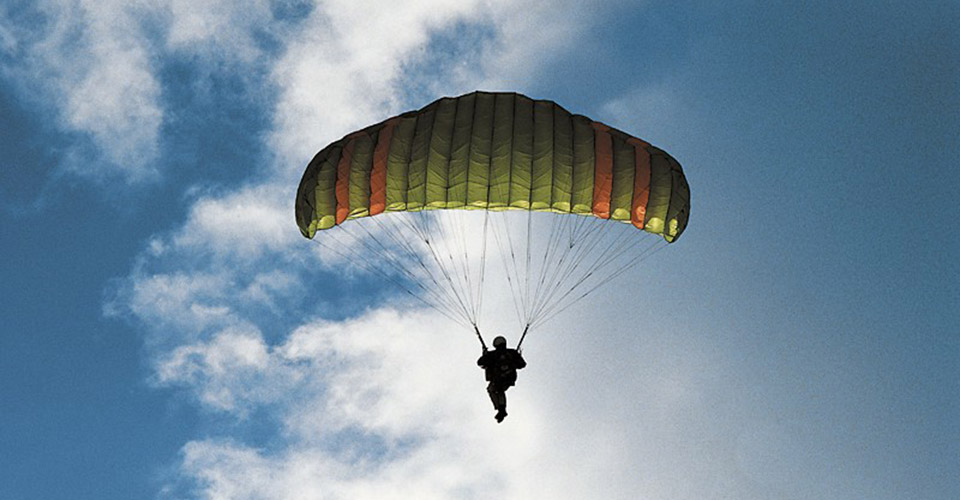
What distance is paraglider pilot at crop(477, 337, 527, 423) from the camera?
20.8 m

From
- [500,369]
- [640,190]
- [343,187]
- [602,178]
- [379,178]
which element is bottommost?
[500,369]

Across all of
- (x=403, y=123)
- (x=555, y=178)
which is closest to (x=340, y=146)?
(x=403, y=123)

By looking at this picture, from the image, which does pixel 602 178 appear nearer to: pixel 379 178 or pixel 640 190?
pixel 640 190

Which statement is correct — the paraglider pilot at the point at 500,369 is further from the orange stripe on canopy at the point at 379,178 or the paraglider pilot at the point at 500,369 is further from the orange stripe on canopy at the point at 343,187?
the orange stripe on canopy at the point at 343,187

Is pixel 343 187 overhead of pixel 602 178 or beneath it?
overhead

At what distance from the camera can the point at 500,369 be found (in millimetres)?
20750

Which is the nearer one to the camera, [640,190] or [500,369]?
[500,369]

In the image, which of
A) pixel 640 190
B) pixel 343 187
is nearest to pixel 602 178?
pixel 640 190

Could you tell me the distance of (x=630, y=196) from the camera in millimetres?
21797

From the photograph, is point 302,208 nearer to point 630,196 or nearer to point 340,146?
point 340,146

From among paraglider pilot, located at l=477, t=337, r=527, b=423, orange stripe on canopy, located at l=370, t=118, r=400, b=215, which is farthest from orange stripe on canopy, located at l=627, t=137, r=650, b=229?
orange stripe on canopy, located at l=370, t=118, r=400, b=215

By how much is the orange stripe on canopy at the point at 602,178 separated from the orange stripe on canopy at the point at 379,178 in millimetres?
4735

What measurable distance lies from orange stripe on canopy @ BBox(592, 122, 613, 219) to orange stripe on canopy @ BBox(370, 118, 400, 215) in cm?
474

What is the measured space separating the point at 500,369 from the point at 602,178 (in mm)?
4878
